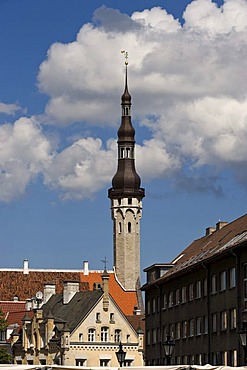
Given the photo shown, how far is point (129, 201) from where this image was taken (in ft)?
478

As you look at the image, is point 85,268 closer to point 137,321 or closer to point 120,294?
point 120,294

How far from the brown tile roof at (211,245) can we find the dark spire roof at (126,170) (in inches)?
2170

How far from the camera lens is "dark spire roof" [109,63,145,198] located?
14538cm

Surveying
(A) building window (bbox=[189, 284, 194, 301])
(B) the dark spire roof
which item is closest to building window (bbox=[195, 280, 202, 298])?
(A) building window (bbox=[189, 284, 194, 301])

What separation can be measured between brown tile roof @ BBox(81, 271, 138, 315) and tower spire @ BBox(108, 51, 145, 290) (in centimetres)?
666

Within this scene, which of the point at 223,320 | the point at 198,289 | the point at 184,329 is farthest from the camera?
the point at 184,329

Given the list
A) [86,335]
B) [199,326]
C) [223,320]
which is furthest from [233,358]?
[86,335]

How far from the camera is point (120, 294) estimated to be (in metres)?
131

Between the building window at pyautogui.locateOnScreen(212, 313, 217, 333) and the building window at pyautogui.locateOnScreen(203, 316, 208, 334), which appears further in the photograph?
the building window at pyautogui.locateOnScreen(203, 316, 208, 334)

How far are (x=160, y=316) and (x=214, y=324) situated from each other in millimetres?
16952

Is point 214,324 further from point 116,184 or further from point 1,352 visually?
point 116,184

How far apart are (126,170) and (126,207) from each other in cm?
527

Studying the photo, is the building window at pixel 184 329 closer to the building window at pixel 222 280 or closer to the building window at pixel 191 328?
the building window at pixel 191 328

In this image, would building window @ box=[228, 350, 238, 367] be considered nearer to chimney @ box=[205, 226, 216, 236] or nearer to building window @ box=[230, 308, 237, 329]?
building window @ box=[230, 308, 237, 329]
